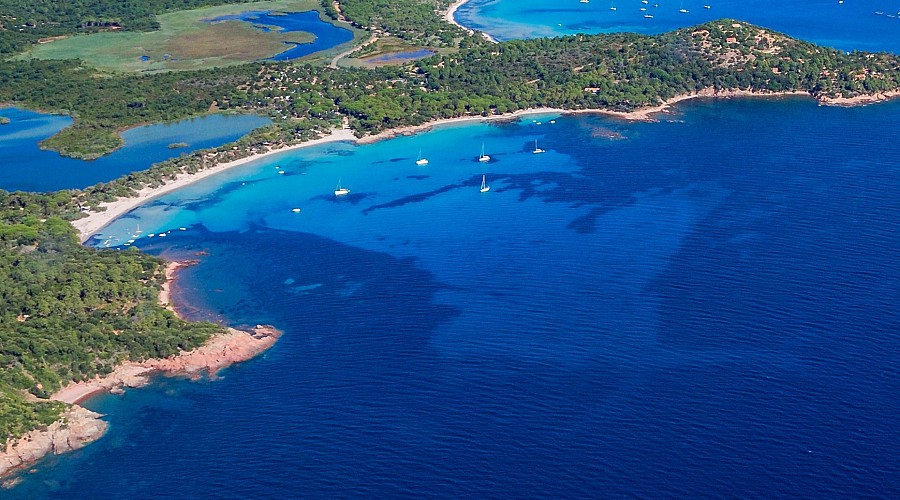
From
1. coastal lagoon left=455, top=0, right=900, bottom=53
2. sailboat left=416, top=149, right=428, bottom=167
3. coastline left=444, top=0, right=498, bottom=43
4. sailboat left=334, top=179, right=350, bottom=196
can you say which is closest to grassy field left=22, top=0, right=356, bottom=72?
coastline left=444, top=0, right=498, bottom=43

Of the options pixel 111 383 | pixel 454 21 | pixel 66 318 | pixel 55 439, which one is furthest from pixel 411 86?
pixel 55 439

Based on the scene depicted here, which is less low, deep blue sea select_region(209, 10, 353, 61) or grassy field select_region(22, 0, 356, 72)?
deep blue sea select_region(209, 10, 353, 61)

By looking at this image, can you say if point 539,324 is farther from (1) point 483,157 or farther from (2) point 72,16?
(2) point 72,16

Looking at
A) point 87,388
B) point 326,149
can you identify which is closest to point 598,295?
point 87,388

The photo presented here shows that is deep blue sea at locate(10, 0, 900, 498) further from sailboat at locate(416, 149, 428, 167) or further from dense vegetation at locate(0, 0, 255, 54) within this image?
dense vegetation at locate(0, 0, 255, 54)

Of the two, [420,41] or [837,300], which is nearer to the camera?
[837,300]

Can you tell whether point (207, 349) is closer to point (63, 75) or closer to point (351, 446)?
point (351, 446)
